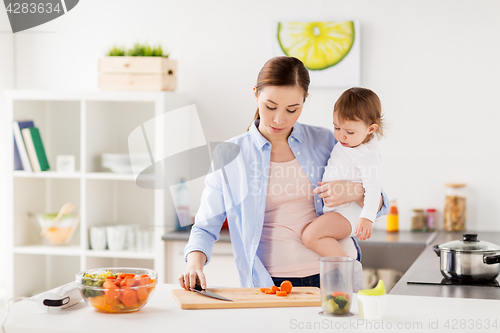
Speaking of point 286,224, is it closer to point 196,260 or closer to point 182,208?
point 196,260

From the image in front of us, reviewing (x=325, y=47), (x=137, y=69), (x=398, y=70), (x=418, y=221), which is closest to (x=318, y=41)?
(x=325, y=47)

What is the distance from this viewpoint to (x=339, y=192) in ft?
5.90

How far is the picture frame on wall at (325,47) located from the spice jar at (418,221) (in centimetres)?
84

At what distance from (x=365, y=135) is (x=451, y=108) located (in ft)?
5.15

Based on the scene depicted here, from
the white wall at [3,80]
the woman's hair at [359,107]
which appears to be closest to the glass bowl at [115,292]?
the woman's hair at [359,107]

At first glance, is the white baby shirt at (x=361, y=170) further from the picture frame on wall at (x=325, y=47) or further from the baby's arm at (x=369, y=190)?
the picture frame on wall at (x=325, y=47)

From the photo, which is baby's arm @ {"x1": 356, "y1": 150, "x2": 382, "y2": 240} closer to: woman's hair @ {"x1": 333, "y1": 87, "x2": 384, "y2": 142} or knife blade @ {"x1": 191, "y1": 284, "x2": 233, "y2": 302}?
woman's hair @ {"x1": 333, "y1": 87, "x2": 384, "y2": 142}

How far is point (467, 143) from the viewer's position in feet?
10.5

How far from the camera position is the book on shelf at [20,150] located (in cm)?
329

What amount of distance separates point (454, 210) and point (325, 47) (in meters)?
1.20

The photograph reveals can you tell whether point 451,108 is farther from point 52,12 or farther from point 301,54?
point 52,12

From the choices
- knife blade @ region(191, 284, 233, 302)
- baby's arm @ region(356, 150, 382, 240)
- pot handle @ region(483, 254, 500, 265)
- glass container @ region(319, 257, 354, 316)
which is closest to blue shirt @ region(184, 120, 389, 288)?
baby's arm @ region(356, 150, 382, 240)

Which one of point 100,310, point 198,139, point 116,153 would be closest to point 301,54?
point 198,139

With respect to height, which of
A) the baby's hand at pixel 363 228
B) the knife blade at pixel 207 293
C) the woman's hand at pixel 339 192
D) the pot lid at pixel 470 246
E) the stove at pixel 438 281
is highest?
the woman's hand at pixel 339 192
